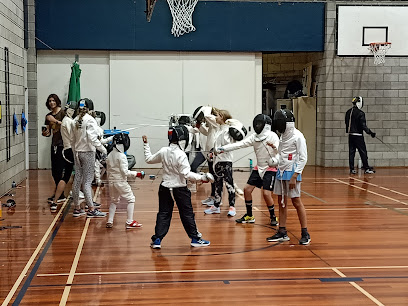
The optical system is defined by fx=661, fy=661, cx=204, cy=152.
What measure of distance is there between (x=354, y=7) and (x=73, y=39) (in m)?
6.93

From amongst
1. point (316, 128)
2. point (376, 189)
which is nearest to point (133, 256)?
point (376, 189)

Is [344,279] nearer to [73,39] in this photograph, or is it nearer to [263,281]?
[263,281]

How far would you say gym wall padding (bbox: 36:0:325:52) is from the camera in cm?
1584

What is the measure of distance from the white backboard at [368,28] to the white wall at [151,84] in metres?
2.42

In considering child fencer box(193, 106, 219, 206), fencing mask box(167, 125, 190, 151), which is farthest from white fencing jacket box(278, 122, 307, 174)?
child fencer box(193, 106, 219, 206)

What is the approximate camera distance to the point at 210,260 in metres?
6.69

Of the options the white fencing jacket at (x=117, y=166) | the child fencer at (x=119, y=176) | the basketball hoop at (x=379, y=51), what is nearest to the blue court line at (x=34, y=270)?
the child fencer at (x=119, y=176)

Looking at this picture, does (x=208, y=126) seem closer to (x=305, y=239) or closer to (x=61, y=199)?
(x=61, y=199)

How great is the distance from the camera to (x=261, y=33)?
16.4m

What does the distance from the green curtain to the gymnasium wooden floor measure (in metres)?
5.14

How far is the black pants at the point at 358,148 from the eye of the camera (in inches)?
596

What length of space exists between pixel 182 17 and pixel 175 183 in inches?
374

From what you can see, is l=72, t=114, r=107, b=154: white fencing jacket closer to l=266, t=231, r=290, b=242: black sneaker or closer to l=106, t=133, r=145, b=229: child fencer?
l=106, t=133, r=145, b=229: child fencer

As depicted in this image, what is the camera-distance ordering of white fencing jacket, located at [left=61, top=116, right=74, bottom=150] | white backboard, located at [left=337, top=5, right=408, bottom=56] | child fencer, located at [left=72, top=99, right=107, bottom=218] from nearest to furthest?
child fencer, located at [left=72, top=99, right=107, bottom=218] → white fencing jacket, located at [left=61, top=116, right=74, bottom=150] → white backboard, located at [left=337, top=5, right=408, bottom=56]
